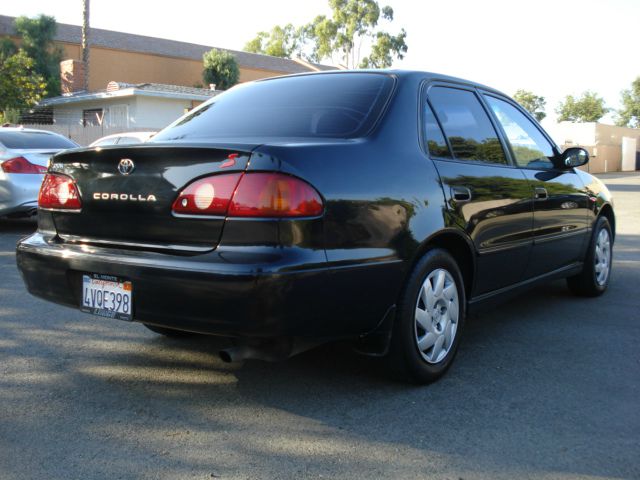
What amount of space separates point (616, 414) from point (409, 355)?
1.02m

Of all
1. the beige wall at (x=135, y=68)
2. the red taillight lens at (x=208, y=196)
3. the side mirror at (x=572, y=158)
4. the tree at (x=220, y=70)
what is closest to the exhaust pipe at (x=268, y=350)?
the red taillight lens at (x=208, y=196)

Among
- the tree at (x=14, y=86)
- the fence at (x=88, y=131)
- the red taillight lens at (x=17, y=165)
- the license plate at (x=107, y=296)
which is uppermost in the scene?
the tree at (x=14, y=86)

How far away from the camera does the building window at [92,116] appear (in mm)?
29734

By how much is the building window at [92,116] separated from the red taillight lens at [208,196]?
2809 cm

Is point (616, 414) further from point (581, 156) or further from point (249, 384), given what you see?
point (581, 156)

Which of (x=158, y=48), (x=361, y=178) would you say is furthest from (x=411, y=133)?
(x=158, y=48)

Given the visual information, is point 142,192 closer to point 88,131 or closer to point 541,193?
point 541,193

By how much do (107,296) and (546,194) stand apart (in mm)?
3050

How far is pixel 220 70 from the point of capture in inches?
1703

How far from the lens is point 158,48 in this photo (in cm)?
4719

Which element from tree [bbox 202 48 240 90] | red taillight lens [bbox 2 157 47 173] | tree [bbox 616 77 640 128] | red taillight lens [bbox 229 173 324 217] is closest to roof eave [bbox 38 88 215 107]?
tree [bbox 202 48 240 90]

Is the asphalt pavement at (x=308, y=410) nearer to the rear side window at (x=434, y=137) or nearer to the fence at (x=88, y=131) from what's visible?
the rear side window at (x=434, y=137)

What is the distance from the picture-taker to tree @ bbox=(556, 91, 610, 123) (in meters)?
71.6

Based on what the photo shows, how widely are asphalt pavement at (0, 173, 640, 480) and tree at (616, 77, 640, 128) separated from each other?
69905 millimetres
